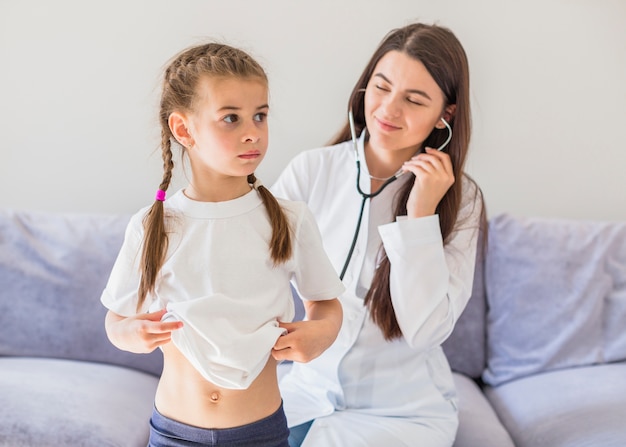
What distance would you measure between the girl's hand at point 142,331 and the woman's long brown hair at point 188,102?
0.05m

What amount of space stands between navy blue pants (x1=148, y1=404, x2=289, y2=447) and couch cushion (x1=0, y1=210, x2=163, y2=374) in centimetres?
88

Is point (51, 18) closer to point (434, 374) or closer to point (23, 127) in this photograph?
A: point (23, 127)

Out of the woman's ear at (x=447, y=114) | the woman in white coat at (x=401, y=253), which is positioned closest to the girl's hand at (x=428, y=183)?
the woman in white coat at (x=401, y=253)

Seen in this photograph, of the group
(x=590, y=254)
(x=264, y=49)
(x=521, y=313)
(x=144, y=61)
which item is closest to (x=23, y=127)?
(x=144, y=61)

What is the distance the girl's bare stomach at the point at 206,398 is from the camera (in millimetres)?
1221

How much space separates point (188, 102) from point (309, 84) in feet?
3.94

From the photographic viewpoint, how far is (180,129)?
124 cm

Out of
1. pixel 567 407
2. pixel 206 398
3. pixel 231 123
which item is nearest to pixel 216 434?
pixel 206 398

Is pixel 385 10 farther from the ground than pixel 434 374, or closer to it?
farther from the ground

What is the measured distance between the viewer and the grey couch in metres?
1.97

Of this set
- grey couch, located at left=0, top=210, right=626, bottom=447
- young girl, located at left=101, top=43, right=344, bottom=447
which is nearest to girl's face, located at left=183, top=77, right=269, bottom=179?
young girl, located at left=101, top=43, right=344, bottom=447

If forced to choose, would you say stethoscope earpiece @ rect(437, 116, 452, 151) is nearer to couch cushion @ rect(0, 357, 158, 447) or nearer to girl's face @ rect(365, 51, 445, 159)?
girl's face @ rect(365, 51, 445, 159)

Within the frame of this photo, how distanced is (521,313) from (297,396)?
0.81 m

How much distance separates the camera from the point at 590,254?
2.17 meters
